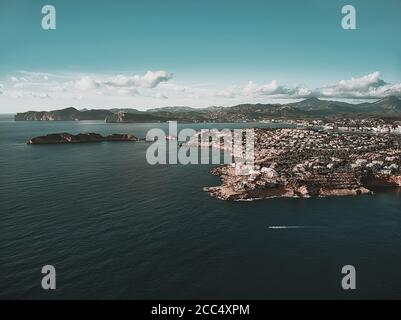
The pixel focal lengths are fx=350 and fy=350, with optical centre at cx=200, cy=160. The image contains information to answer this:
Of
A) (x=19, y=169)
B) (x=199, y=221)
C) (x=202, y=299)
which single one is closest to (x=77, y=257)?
(x=202, y=299)

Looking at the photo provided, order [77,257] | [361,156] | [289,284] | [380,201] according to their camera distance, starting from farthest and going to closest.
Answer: [361,156] → [380,201] → [77,257] → [289,284]

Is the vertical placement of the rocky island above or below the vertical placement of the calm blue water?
above

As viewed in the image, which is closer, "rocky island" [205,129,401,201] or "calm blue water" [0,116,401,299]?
"calm blue water" [0,116,401,299]

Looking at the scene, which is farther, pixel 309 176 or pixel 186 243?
pixel 309 176

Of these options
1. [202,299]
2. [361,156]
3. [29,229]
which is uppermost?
[361,156]

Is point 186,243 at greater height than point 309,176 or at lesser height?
lesser

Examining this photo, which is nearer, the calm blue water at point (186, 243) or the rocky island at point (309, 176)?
the calm blue water at point (186, 243)

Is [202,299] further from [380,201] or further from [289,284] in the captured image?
[380,201]

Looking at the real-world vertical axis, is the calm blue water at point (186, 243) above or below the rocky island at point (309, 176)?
below
